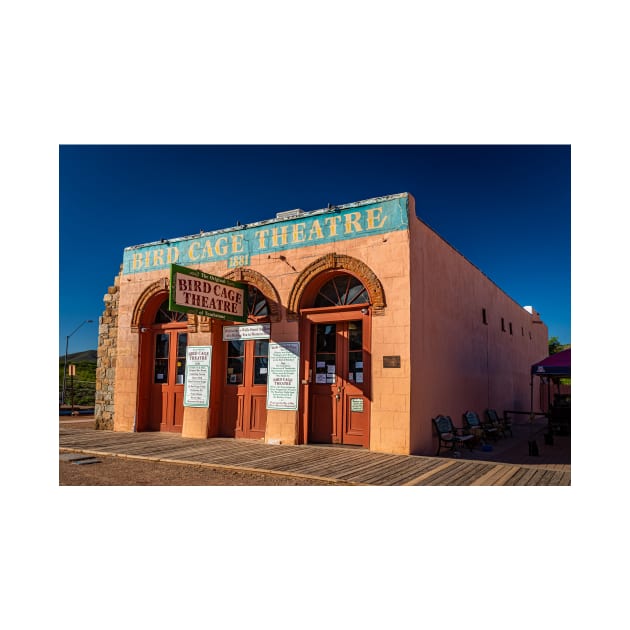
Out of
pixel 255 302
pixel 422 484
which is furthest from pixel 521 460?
pixel 255 302

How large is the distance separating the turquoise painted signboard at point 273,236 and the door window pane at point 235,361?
1.81 m

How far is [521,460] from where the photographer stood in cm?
965

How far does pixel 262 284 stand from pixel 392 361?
344cm

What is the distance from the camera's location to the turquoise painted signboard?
10.1 metres

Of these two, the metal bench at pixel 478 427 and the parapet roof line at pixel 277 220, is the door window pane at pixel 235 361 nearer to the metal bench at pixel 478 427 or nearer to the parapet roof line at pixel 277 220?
the parapet roof line at pixel 277 220

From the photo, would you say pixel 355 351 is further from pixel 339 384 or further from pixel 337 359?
pixel 339 384

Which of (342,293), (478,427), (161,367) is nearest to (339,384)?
(342,293)

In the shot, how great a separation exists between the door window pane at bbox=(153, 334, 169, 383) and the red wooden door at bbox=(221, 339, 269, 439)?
2055mm

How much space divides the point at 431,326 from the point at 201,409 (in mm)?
5332

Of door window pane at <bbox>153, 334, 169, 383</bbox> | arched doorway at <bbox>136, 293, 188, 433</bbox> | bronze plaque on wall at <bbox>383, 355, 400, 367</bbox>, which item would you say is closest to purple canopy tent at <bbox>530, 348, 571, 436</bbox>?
bronze plaque on wall at <bbox>383, 355, 400, 367</bbox>

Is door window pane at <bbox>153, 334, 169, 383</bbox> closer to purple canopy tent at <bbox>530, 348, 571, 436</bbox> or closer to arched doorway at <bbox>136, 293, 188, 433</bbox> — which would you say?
arched doorway at <bbox>136, 293, 188, 433</bbox>

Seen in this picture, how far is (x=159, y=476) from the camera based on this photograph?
760 cm

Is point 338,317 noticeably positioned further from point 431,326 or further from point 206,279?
point 206,279

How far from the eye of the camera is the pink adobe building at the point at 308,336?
976 centimetres
